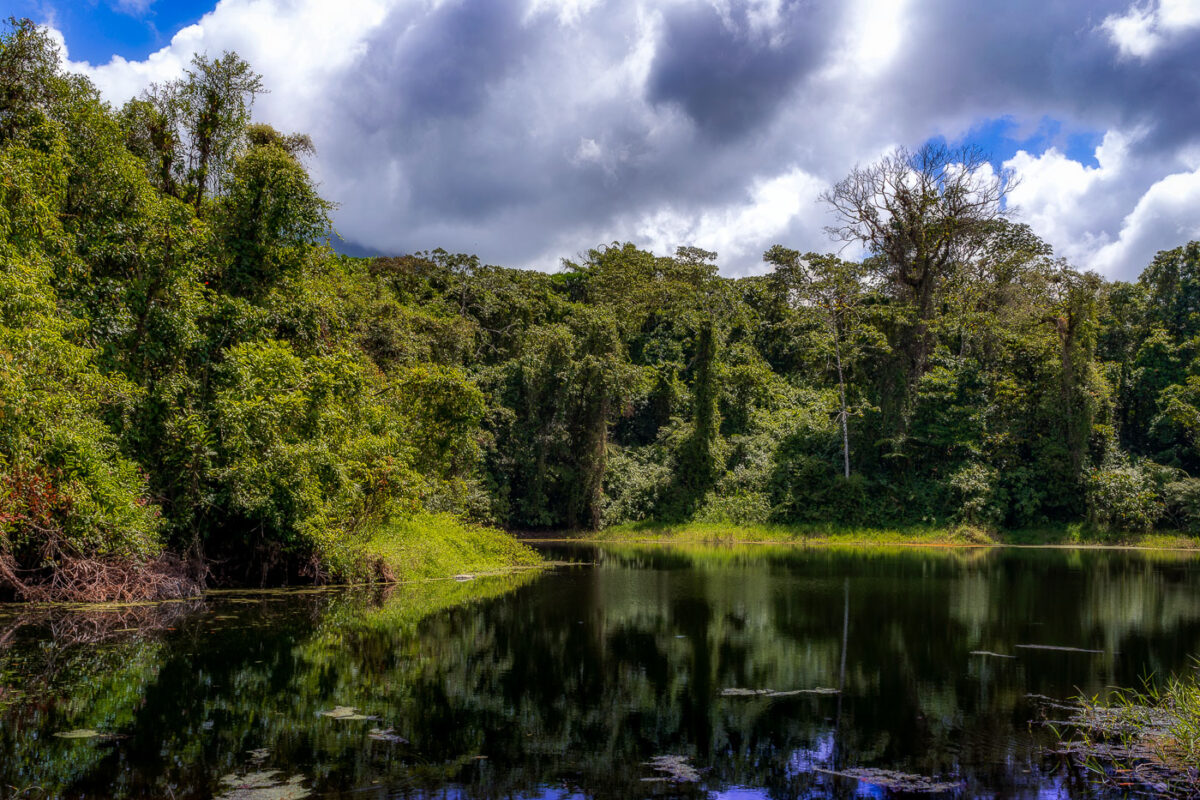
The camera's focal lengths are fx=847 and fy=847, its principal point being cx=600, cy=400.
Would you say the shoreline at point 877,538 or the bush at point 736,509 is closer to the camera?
the shoreline at point 877,538

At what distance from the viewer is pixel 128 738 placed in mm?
7613

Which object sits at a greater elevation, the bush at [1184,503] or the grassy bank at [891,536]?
the bush at [1184,503]

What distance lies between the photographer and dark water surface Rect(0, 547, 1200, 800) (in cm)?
688

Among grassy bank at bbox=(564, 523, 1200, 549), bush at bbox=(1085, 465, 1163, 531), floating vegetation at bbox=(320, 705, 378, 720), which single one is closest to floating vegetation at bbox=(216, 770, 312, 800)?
floating vegetation at bbox=(320, 705, 378, 720)

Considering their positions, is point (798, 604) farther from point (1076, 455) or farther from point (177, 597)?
point (1076, 455)

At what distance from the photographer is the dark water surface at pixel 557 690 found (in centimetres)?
688

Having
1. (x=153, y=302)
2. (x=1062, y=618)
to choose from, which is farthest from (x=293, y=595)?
(x=1062, y=618)

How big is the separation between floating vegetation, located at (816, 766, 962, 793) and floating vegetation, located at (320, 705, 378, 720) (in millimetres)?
4462

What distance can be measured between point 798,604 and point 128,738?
13.0 m

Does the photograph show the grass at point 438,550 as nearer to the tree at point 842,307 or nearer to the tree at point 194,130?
the tree at point 194,130

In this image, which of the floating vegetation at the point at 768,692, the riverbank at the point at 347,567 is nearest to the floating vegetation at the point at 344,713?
the floating vegetation at the point at 768,692

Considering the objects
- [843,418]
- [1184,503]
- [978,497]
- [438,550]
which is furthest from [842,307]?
[438,550]

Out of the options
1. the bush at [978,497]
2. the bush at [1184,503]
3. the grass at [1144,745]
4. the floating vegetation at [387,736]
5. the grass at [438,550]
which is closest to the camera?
the grass at [1144,745]

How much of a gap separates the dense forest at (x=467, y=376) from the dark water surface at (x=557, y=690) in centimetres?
256
